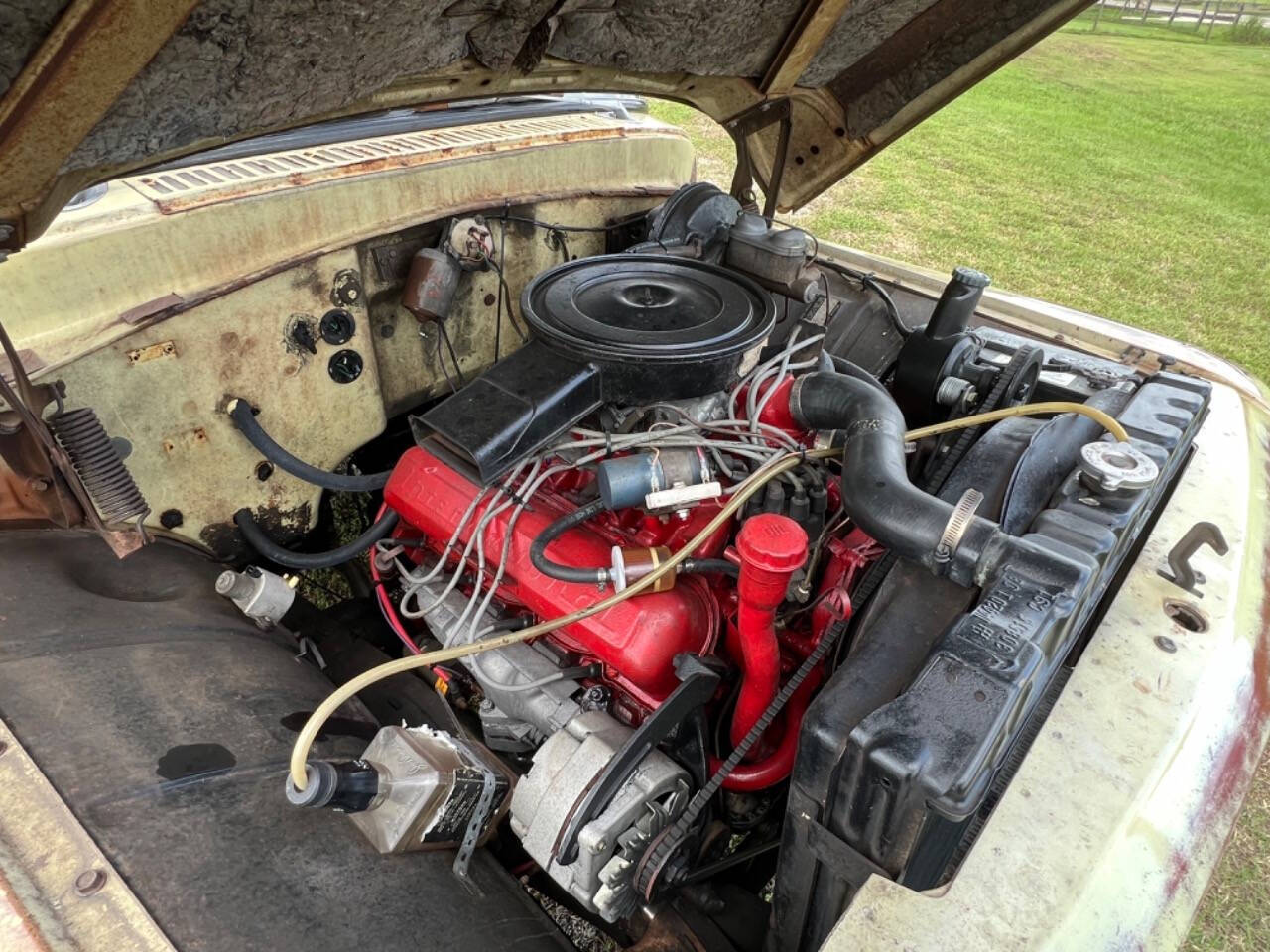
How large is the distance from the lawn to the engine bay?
1434mm

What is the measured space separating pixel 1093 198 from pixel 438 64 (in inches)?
321

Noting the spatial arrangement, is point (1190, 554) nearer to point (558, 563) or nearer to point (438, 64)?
point (558, 563)

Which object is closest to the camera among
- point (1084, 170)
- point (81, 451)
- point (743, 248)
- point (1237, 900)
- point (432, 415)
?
point (81, 451)

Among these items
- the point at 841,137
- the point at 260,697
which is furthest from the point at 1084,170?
the point at 260,697

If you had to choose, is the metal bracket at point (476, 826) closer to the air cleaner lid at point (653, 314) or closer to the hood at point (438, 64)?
the air cleaner lid at point (653, 314)

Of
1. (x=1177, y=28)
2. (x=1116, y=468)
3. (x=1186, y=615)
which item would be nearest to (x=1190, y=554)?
(x=1186, y=615)

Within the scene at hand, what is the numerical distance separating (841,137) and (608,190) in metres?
0.63

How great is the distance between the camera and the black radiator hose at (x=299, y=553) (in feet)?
5.57

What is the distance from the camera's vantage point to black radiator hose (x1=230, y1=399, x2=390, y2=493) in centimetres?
159

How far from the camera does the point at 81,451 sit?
4.18ft

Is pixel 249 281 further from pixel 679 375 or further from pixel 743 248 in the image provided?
pixel 743 248

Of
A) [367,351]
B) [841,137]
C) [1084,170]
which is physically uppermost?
[841,137]

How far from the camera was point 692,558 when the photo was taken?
1475mm

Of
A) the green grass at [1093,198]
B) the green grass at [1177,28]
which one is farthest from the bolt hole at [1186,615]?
the green grass at [1177,28]
